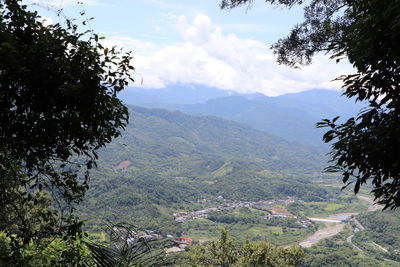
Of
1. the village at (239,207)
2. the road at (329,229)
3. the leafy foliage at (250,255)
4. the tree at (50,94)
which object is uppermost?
the tree at (50,94)

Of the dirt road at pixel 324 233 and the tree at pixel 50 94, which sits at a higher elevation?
the tree at pixel 50 94

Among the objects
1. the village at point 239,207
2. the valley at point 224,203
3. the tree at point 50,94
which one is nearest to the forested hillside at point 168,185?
the valley at point 224,203

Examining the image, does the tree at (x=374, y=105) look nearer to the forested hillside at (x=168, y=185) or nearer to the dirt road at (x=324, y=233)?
the forested hillside at (x=168, y=185)

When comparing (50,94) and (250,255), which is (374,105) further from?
(250,255)

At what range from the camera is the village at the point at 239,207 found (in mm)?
99188

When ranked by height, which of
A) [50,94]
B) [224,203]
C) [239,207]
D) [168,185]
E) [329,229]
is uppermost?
[50,94]

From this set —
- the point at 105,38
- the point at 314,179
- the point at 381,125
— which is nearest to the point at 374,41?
the point at 381,125

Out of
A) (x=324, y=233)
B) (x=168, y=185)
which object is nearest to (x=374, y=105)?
(x=324, y=233)

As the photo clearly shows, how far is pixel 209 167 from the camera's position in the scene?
179 meters

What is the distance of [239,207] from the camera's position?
396 feet

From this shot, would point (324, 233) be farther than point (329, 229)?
No

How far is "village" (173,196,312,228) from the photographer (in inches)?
3905

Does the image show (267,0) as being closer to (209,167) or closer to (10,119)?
(10,119)

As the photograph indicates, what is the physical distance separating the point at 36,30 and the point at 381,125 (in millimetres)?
2923
